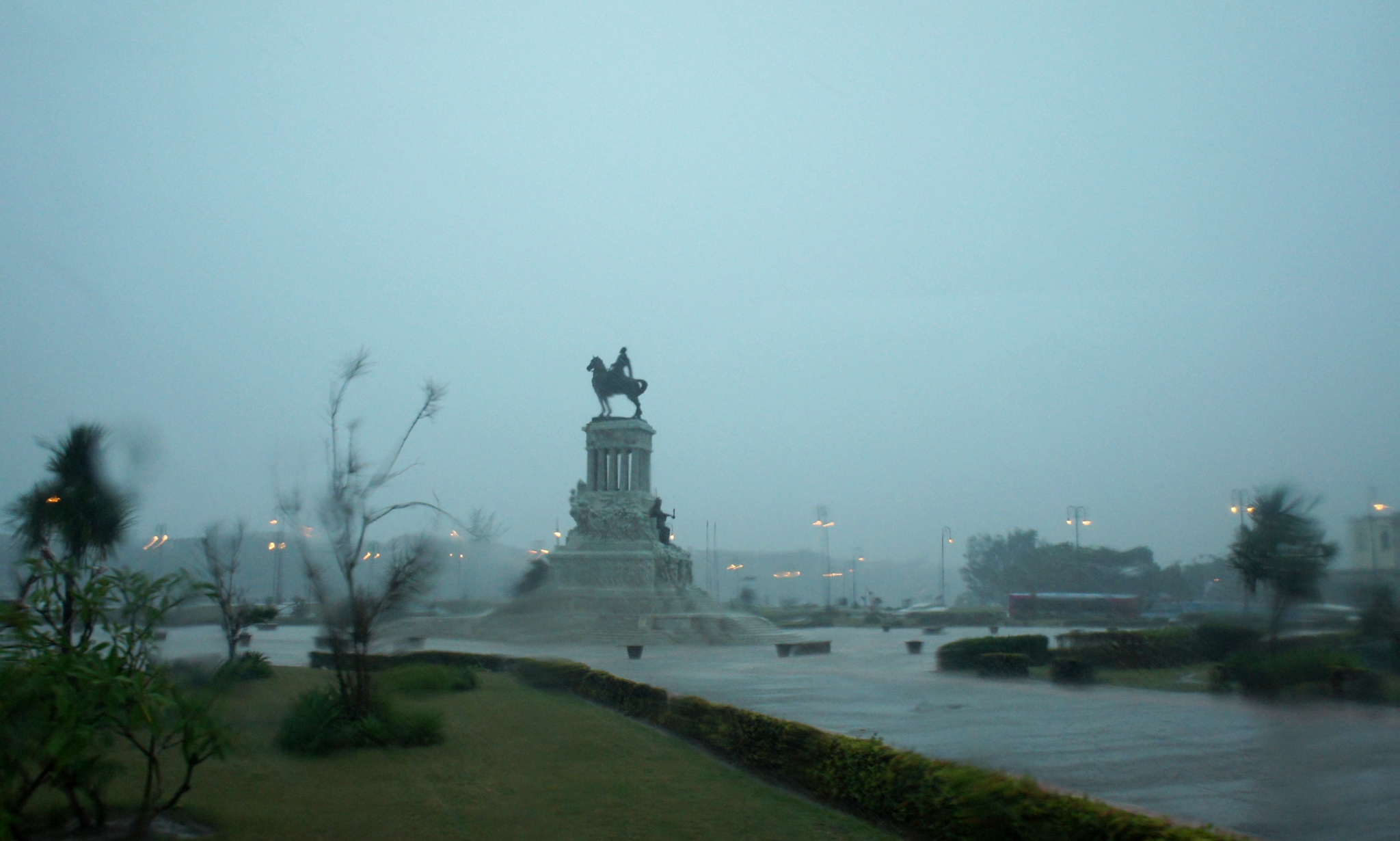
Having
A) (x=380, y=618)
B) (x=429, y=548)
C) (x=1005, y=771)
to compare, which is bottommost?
(x=1005, y=771)

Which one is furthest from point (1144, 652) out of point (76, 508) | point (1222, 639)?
point (76, 508)

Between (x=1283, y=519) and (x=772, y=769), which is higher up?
(x=1283, y=519)

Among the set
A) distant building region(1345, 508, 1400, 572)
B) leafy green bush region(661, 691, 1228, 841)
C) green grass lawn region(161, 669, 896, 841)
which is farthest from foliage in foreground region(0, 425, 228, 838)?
distant building region(1345, 508, 1400, 572)

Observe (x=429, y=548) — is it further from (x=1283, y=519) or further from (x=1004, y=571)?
(x=1004, y=571)

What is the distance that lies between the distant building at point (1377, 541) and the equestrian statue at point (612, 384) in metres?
40.7

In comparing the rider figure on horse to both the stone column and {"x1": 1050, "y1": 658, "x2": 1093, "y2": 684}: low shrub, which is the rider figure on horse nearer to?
the stone column

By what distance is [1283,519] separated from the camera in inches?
722

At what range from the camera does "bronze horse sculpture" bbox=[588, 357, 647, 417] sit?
52594mm

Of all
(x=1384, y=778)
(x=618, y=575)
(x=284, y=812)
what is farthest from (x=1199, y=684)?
(x=618, y=575)

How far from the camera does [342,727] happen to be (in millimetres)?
12852

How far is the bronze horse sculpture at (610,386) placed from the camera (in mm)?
52594

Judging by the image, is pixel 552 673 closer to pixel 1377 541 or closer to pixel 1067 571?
pixel 1377 541

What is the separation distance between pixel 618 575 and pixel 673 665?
2046cm

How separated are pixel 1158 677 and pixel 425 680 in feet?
54.4
